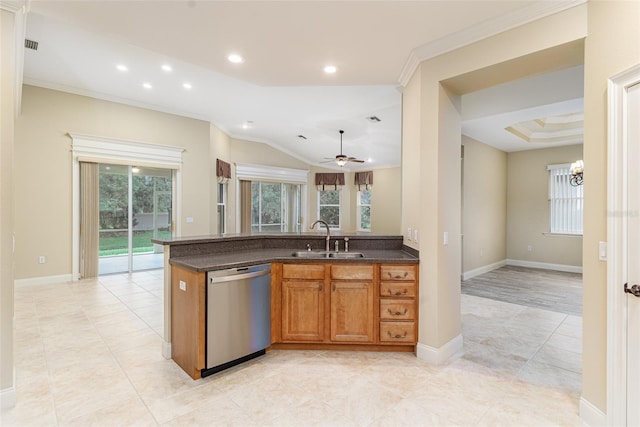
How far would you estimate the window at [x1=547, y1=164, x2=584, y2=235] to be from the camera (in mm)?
6590

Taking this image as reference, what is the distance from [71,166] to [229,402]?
531 cm

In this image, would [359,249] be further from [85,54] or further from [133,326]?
[85,54]

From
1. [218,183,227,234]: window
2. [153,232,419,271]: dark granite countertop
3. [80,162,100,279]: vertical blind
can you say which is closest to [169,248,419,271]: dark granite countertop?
[153,232,419,271]: dark granite countertop

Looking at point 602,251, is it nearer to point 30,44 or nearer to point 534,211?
point 30,44

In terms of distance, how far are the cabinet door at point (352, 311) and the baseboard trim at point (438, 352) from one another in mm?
443

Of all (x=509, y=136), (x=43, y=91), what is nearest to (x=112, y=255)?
(x=43, y=91)

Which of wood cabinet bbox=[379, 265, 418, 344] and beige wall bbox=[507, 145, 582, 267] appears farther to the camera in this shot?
beige wall bbox=[507, 145, 582, 267]

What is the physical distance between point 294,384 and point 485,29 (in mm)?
3050

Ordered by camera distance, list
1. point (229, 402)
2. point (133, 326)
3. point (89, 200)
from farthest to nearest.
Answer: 1. point (89, 200)
2. point (133, 326)
3. point (229, 402)

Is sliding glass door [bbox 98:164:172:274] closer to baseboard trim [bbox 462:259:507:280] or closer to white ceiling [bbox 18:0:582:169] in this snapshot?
white ceiling [bbox 18:0:582:169]

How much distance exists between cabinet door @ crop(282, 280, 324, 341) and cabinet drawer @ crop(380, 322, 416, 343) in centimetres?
60

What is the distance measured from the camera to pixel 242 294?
2521 mm

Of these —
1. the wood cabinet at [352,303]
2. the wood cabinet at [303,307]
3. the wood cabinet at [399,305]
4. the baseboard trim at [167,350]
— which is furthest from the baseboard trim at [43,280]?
the wood cabinet at [399,305]

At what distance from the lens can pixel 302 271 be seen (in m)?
2.79
